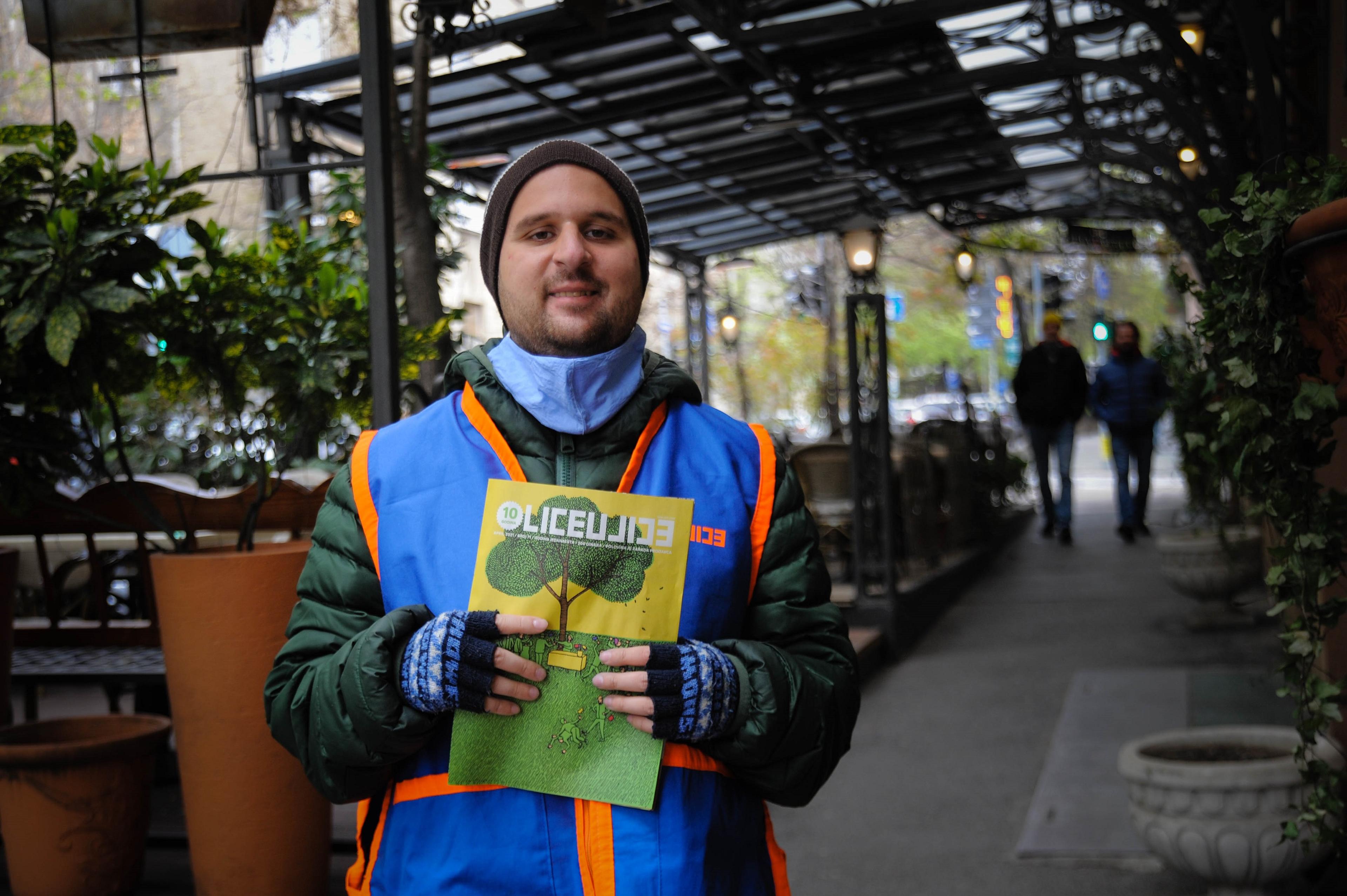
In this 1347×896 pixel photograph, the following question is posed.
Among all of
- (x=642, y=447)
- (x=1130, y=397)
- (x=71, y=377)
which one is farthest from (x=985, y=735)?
(x=1130, y=397)

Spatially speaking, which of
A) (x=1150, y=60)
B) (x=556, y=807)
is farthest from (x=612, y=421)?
(x=1150, y=60)

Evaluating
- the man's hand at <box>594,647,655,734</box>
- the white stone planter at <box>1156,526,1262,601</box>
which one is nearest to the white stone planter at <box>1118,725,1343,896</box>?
the man's hand at <box>594,647,655,734</box>

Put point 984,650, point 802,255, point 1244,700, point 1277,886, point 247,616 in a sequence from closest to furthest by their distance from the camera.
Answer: point 247,616
point 1277,886
point 1244,700
point 984,650
point 802,255

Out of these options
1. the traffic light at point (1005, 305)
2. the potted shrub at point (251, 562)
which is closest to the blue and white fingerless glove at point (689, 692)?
the potted shrub at point (251, 562)

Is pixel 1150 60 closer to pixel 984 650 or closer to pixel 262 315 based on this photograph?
pixel 984 650

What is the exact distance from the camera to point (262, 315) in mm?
3109

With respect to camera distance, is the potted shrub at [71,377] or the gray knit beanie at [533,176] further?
the potted shrub at [71,377]

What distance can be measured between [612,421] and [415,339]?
1.75m

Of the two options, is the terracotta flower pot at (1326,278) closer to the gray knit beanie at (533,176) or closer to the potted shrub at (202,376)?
the gray knit beanie at (533,176)

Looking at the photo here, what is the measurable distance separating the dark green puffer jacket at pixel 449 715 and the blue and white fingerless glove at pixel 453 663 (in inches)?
1.5

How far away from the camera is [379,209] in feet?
10.3

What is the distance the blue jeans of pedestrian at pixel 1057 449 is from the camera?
37.8 ft

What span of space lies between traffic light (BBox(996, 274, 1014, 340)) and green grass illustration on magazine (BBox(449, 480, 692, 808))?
25.0 meters

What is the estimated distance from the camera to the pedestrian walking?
1.49 metres
